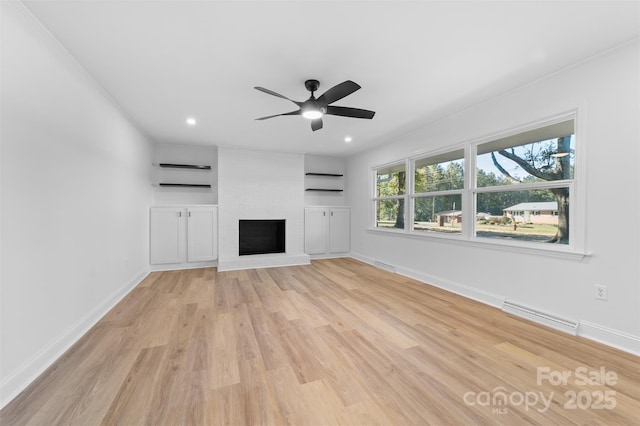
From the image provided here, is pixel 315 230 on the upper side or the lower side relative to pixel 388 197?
lower

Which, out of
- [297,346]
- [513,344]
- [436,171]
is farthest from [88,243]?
[436,171]

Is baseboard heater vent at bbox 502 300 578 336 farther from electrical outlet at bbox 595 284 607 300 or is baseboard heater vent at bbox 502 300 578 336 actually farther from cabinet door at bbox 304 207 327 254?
cabinet door at bbox 304 207 327 254

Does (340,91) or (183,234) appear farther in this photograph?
(183,234)

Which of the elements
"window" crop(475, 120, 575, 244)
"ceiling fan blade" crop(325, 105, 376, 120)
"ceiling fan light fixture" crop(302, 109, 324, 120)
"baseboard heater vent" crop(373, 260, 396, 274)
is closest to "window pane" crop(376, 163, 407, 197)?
"baseboard heater vent" crop(373, 260, 396, 274)

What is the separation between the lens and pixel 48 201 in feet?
6.15

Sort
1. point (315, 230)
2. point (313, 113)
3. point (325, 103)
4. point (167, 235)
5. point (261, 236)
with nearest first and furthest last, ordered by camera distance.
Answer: point (325, 103)
point (313, 113)
point (167, 235)
point (261, 236)
point (315, 230)

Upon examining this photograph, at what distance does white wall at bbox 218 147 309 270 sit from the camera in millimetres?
5180

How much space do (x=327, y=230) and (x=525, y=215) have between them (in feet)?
12.7

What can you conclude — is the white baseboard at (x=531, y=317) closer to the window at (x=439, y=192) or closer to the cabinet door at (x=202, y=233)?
the window at (x=439, y=192)

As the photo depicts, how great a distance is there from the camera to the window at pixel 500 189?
8.34ft

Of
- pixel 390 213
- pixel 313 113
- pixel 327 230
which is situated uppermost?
pixel 313 113

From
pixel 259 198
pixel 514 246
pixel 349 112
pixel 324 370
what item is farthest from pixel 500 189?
pixel 259 198

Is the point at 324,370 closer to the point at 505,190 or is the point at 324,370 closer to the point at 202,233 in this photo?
the point at 505,190

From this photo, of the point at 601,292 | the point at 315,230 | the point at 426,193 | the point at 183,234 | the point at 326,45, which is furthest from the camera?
the point at 315,230
